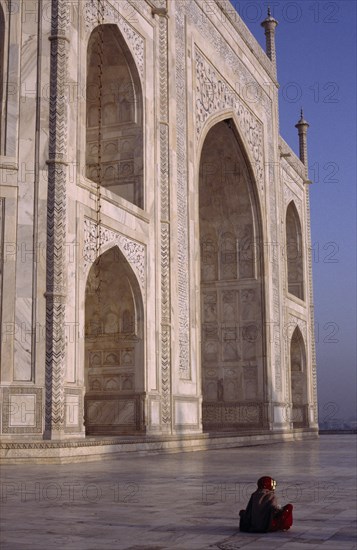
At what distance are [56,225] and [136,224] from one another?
2569 millimetres

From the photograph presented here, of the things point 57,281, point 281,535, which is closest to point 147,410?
point 57,281

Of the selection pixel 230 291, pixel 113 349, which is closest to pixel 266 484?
pixel 113 349

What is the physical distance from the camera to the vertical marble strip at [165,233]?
12.2 meters

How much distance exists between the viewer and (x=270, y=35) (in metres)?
21.5

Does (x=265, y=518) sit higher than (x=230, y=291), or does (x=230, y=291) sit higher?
(x=230, y=291)

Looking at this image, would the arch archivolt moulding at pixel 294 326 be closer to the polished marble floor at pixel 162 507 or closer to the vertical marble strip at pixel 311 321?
the vertical marble strip at pixel 311 321

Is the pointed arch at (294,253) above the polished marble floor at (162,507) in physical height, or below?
above

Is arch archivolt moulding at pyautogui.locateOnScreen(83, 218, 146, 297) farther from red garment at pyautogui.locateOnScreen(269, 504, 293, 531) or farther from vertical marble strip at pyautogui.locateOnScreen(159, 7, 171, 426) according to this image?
red garment at pyautogui.locateOnScreen(269, 504, 293, 531)

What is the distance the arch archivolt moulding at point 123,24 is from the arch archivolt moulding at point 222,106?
270 cm

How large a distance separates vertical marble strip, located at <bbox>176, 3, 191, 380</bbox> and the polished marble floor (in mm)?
5137

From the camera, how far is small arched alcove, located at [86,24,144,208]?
40.3 feet

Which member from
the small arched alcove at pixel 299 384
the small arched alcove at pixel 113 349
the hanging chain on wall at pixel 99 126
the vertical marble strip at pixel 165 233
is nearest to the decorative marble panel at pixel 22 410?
the hanging chain on wall at pixel 99 126

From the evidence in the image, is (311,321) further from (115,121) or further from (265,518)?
(265,518)

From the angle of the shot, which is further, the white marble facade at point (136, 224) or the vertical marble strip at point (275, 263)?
the vertical marble strip at point (275, 263)
